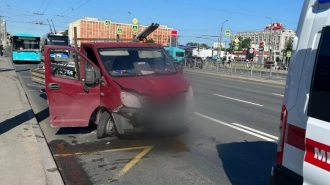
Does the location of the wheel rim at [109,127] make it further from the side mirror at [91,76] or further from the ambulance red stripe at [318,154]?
the ambulance red stripe at [318,154]

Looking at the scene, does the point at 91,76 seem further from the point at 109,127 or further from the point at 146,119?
the point at 146,119

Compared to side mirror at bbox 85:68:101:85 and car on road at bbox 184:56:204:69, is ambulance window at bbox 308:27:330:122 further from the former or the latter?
car on road at bbox 184:56:204:69

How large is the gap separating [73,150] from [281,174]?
4.12m

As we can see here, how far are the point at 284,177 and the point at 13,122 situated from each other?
644 centimetres

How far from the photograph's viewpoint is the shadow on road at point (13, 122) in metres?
6.85

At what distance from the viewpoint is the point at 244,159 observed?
5449 mm

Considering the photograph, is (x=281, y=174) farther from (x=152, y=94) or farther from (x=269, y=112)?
(x=269, y=112)

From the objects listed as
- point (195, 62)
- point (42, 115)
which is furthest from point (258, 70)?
point (42, 115)

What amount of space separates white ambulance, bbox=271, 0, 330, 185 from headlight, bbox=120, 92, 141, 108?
11.1 ft

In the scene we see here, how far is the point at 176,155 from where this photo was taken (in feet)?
18.5

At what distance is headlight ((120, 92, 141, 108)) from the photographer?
5.79 m

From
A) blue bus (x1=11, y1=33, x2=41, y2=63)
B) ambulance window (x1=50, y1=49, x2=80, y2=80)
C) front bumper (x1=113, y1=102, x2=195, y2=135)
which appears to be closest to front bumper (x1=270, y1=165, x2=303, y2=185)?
front bumper (x1=113, y1=102, x2=195, y2=135)

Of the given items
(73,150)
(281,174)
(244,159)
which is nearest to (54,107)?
(73,150)

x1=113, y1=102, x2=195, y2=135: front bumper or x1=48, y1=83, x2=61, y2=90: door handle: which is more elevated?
x1=48, y1=83, x2=61, y2=90: door handle
